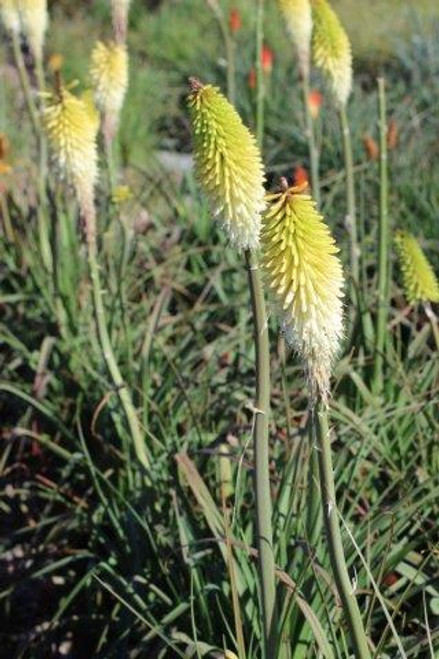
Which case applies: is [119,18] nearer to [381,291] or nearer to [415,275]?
[381,291]

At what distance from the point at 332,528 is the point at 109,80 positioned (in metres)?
2.14

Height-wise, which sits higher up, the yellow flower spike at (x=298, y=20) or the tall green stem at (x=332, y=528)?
the yellow flower spike at (x=298, y=20)

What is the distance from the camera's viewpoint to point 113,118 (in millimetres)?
3826

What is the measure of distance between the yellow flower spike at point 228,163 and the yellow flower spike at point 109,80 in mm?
1563

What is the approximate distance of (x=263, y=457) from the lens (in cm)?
233

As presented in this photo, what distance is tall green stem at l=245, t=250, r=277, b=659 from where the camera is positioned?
7.38ft

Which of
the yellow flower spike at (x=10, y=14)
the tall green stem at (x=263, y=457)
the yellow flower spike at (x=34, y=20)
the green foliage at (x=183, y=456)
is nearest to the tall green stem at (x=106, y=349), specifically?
the green foliage at (x=183, y=456)

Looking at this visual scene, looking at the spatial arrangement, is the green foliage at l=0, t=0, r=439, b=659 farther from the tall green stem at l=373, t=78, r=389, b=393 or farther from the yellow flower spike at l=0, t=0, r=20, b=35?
the yellow flower spike at l=0, t=0, r=20, b=35

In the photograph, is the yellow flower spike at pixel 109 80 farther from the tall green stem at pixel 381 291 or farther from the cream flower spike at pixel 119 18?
the tall green stem at pixel 381 291

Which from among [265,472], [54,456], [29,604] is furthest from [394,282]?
[265,472]

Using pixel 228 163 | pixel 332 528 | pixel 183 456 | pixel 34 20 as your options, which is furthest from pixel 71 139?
pixel 332 528

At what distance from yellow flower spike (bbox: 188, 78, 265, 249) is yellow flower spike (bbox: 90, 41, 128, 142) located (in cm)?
156

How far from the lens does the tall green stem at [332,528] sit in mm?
2104

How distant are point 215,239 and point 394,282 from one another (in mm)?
937
